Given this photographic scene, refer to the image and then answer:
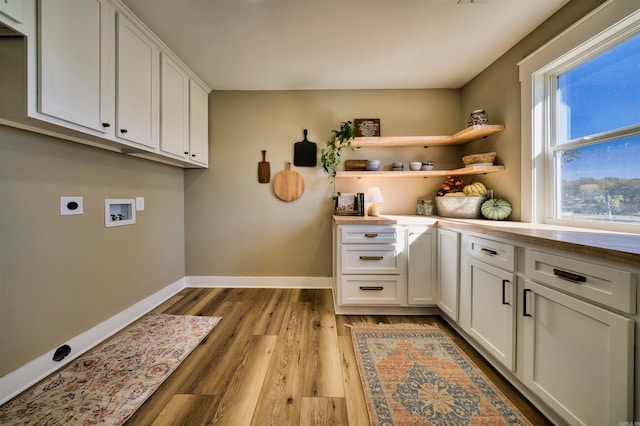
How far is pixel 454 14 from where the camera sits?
68.3 inches

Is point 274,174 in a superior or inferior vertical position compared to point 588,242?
Answer: superior

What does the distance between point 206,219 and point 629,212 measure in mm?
3598

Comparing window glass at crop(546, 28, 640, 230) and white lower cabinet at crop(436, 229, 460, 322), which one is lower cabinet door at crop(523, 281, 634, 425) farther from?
window glass at crop(546, 28, 640, 230)

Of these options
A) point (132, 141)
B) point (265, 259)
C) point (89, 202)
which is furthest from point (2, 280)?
point (265, 259)

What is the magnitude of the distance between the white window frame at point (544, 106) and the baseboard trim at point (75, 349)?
11.5 feet

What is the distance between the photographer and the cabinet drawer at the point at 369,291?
226cm

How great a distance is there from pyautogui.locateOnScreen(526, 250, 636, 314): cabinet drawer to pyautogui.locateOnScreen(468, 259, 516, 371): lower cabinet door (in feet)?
0.60

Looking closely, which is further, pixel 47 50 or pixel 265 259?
pixel 265 259

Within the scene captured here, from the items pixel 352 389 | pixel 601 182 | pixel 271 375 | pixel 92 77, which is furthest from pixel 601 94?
pixel 92 77

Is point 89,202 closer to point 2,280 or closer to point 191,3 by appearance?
point 2,280

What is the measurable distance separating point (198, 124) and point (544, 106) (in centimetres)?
325

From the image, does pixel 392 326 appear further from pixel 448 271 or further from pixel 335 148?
pixel 335 148

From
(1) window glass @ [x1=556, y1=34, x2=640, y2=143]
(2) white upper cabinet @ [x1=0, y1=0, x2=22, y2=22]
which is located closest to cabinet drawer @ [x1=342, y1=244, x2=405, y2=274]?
(1) window glass @ [x1=556, y1=34, x2=640, y2=143]

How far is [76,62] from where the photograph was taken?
1358mm
